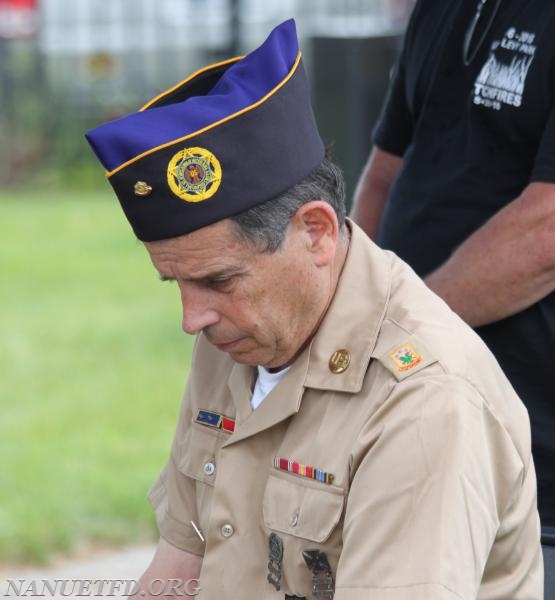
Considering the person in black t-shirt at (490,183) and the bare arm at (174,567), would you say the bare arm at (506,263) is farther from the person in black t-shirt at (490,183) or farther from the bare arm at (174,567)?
the bare arm at (174,567)

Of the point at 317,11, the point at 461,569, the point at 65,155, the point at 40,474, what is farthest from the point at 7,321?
the point at 317,11

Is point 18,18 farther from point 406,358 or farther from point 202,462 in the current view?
point 406,358

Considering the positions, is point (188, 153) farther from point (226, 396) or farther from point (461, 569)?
point (461, 569)

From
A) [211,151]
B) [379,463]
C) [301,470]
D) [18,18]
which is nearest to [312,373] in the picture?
[301,470]

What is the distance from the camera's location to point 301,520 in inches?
82.8

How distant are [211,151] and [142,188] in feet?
0.45

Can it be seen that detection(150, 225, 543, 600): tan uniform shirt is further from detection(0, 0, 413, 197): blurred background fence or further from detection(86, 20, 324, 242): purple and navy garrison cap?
detection(0, 0, 413, 197): blurred background fence

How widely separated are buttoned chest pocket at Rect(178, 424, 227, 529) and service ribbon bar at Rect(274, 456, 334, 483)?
0.22 metres

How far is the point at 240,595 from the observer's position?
2215 mm

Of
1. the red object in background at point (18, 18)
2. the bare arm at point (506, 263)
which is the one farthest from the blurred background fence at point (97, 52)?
the bare arm at point (506, 263)

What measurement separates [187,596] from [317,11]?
11.4 metres

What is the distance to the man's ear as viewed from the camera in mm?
2092

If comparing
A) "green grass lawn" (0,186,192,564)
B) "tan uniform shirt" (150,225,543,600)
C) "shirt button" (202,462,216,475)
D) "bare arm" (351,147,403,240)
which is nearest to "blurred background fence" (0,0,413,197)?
"green grass lawn" (0,186,192,564)

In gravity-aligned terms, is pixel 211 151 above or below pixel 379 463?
above
